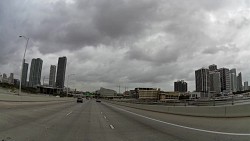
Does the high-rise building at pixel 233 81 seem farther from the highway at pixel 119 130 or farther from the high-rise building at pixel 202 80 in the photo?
the highway at pixel 119 130

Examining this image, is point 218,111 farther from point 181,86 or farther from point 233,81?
point 181,86

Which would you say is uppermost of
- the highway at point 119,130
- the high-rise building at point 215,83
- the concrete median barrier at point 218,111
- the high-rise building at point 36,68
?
the high-rise building at point 36,68

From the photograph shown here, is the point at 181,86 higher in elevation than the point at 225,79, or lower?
higher

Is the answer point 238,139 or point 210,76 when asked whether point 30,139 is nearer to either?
point 238,139

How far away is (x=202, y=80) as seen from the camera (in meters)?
101

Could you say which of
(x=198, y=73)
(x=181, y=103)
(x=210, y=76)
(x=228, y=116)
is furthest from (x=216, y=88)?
(x=228, y=116)

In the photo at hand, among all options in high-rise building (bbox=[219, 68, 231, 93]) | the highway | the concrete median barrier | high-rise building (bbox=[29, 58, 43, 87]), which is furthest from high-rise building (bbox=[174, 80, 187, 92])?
the highway

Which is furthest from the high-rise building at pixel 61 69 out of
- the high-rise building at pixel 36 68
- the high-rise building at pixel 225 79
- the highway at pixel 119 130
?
the highway at pixel 119 130

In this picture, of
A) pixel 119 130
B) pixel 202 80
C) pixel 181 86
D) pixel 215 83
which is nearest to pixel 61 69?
pixel 181 86

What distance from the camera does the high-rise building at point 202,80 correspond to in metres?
96.4

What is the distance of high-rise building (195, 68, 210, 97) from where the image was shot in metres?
96.4

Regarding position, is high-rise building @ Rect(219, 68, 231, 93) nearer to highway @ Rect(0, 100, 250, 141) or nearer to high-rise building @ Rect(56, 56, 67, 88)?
highway @ Rect(0, 100, 250, 141)

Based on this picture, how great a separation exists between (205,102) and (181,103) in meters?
4.26

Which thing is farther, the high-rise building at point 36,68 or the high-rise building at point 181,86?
the high-rise building at point 181,86
